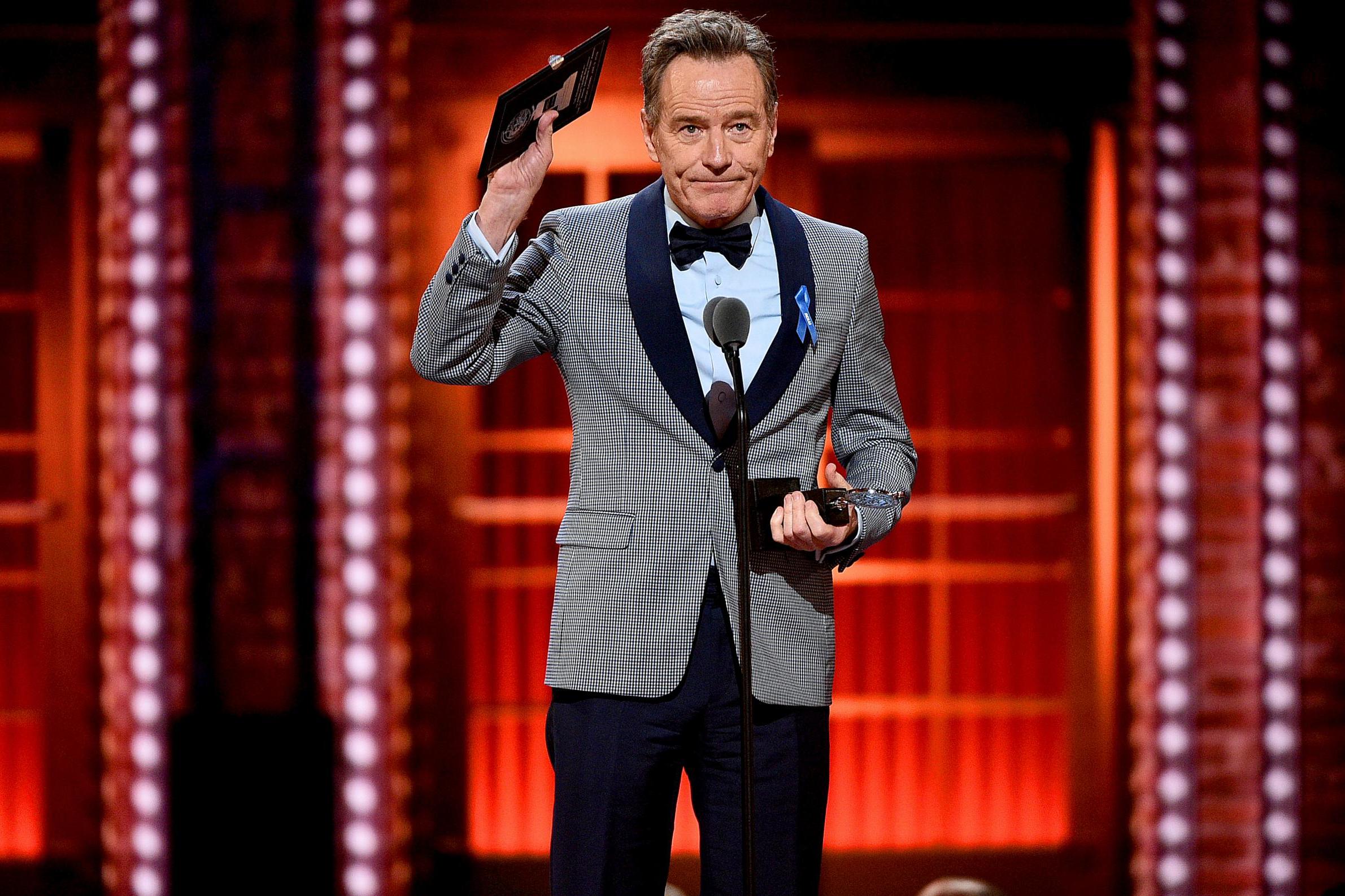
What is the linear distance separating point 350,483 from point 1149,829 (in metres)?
2.31

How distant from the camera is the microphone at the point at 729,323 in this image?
1.26 metres

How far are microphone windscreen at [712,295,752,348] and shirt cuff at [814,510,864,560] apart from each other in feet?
0.89

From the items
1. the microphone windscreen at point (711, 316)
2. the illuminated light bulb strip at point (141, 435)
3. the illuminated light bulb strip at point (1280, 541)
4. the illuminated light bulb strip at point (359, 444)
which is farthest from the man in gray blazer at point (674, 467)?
the illuminated light bulb strip at point (1280, 541)

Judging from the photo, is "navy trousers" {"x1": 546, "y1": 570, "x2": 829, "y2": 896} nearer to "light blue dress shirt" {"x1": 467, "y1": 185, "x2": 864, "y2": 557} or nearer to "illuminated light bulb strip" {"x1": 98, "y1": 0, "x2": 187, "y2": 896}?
"light blue dress shirt" {"x1": 467, "y1": 185, "x2": 864, "y2": 557}

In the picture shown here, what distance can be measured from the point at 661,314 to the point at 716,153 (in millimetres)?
198

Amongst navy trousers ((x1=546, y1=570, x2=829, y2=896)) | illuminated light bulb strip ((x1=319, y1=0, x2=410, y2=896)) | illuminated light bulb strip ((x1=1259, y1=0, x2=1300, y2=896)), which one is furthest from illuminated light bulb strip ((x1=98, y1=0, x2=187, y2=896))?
illuminated light bulb strip ((x1=1259, y1=0, x2=1300, y2=896))

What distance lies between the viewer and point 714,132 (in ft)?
4.61

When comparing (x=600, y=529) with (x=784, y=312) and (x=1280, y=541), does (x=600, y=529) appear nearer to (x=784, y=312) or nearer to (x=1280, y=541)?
(x=784, y=312)

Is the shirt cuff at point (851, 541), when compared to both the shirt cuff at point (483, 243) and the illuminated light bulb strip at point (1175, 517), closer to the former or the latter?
the shirt cuff at point (483, 243)

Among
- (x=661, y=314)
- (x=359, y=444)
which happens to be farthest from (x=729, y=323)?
(x=359, y=444)

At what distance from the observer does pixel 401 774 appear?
10.4ft

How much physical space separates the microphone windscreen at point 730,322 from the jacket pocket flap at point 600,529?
0.26 meters

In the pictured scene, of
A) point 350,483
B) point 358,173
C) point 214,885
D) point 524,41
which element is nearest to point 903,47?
point 524,41

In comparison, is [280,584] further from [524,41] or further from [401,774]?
[524,41]
